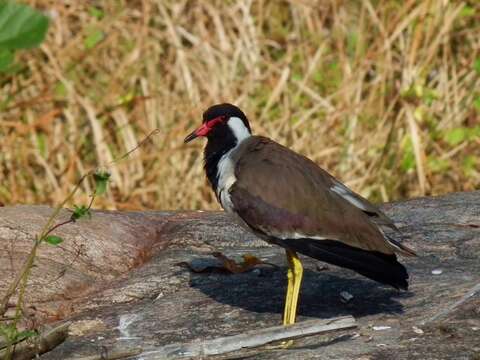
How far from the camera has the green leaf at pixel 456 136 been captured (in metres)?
8.62

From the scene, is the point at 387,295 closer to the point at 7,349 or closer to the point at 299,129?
the point at 7,349

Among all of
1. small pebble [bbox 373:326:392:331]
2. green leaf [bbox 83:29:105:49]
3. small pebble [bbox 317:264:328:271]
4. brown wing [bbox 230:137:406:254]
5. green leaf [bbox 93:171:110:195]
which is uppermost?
green leaf [bbox 83:29:105:49]

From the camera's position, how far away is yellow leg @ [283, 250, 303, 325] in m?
4.57

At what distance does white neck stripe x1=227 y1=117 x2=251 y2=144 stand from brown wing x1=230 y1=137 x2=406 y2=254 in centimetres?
34

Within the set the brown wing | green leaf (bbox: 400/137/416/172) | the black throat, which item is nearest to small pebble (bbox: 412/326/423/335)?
the brown wing

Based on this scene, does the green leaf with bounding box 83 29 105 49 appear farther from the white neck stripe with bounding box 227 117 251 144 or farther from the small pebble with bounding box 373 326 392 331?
the small pebble with bounding box 373 326 392 331

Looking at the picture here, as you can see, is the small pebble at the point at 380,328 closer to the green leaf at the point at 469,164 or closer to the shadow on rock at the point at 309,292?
the shadow on rock at the point at 309,292

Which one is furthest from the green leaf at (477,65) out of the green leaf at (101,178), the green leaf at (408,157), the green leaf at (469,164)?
the green leaf at (101,178)

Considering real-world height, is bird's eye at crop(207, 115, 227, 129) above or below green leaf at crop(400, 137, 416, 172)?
above

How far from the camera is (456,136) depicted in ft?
28.3

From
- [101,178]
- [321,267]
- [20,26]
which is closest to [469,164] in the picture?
[321,267]

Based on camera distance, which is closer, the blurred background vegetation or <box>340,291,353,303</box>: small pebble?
<box>340,291,353,303</box>: small pebble

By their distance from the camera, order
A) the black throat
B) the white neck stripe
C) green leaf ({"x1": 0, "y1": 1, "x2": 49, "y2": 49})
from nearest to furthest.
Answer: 1. green leaf ({"x1": 0, "y1": 1, "x2": 49, "y2": 49})
2. the black throat
3. the white neck stripe

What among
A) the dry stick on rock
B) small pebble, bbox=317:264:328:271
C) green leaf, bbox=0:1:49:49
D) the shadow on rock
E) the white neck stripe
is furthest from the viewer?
small pebble, bbox=317:264:328:271
